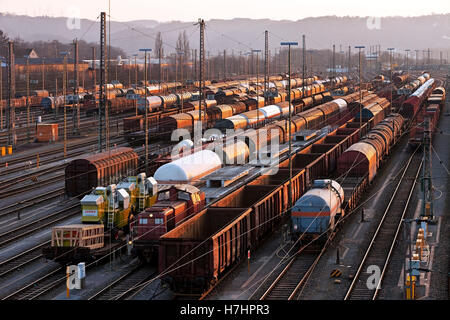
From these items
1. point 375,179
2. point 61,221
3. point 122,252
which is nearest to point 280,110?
point 375,179

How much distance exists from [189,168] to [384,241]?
40.4 feet

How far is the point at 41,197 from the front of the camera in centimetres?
4525

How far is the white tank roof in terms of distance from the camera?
39.2 metres

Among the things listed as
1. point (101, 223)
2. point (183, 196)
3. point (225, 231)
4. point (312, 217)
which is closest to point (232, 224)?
point (225, 231)

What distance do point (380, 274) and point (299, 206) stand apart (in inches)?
215

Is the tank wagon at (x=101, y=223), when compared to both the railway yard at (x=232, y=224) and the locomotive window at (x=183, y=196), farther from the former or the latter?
the locomotive window at (x=183, y=196)

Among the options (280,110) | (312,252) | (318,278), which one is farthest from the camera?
(280,110)

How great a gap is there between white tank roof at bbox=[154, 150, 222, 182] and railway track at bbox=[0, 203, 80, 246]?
5.88 metres

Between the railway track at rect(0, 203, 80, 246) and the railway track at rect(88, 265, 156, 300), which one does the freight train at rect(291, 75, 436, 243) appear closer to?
the railway track at rect(88, 265, 156, 300)

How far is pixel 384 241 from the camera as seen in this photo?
3375cm

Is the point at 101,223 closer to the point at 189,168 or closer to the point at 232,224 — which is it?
the point at 232,224

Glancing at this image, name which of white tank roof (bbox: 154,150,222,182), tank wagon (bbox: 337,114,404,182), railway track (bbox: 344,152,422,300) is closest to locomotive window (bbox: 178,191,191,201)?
white tank roof (bbox: 154,150,222,182)

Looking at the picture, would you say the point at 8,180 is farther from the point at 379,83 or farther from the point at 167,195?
the point at 379,83
